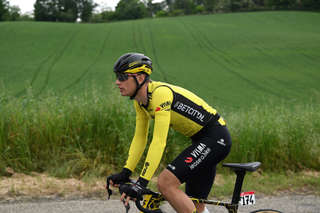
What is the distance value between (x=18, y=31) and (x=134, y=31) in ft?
53.7

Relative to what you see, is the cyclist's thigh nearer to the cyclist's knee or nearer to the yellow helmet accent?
the cyclist's knee

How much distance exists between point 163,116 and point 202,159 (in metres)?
0.55

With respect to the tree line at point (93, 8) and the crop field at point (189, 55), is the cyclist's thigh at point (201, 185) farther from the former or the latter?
the tree line at point (93, 8)

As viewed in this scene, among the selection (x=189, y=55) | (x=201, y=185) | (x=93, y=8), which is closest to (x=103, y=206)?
(x=201, y=185)

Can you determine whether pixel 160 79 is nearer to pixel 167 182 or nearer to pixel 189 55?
pixel 189 55

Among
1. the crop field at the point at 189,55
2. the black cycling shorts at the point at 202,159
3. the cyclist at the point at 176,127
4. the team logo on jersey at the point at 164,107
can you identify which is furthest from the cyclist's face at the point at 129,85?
the crop field at the point at 189,55

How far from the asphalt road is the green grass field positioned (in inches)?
38.9

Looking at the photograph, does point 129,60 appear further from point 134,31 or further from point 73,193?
point 134,31

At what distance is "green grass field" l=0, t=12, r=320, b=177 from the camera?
18.4 ft

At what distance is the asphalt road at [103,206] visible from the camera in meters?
4.02

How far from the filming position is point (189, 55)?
109 ft

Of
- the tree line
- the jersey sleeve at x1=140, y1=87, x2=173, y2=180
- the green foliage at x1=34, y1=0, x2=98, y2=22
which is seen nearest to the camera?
the jersey sleeve at x1=140, y1=87, x2=173, y2=180

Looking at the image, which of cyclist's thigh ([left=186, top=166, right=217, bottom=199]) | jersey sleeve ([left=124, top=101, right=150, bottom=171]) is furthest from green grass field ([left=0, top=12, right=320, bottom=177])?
cyclist's thigh ([left=186, top=166, right=217, bottom=199])

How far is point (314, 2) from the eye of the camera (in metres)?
61.8
